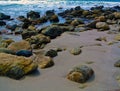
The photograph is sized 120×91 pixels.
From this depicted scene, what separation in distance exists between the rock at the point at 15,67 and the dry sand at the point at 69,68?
0.40 ft

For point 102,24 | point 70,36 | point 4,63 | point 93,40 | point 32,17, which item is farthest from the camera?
point 32,17

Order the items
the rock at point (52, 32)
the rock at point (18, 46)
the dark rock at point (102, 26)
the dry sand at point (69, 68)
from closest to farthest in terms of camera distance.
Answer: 1. the dry sand at point (69, 68)
2. the rock at point (18, 46)
3. the rock at point (52, 32)
4. the dark rock at point (102, 26)

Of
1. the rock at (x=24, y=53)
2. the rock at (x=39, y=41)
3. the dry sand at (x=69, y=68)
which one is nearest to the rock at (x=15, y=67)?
the dry sand at (x=69, y=68)

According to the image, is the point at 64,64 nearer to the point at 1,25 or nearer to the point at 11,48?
the point at 11,48

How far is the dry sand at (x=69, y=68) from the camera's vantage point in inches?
216

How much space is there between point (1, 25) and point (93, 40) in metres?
Answer: 6.03

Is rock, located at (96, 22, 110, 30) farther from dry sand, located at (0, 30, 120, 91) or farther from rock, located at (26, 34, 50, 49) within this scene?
rock, located at (26, 34, 50, 49)

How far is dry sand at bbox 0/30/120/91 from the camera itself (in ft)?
18.0

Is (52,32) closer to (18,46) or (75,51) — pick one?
(18,46)

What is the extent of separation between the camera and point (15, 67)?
5.89 m

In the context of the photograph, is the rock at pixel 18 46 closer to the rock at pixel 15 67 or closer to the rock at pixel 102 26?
the rock at pixel 15 67

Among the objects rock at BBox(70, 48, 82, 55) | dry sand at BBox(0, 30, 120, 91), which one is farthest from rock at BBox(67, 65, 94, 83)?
rock at BBox(70, 48, 82, 55)

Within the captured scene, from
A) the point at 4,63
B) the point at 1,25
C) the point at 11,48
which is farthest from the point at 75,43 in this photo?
the point at 1,25

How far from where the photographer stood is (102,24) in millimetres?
12305
